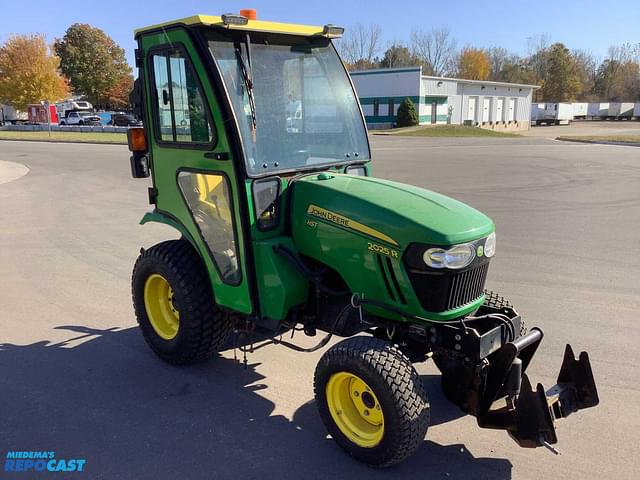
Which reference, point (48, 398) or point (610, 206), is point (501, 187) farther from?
point (48, 398)

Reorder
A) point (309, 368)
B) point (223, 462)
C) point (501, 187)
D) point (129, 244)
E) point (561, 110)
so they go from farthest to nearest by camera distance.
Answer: point (561, 110), point (501, 187), point (129, 244), point (309, 368), point (223, 462)

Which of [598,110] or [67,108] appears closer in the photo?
[67,108]

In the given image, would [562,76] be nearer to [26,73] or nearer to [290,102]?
[26,73]

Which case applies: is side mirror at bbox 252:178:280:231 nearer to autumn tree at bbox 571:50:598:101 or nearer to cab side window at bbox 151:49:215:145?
cab side window at bbox 151:49:215:145

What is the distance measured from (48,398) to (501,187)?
37.2 feet

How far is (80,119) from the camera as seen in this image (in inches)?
1836

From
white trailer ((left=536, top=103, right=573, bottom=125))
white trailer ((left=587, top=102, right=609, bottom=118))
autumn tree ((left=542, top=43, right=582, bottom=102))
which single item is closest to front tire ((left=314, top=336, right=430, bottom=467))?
white trailer ((left=536, top=103, right=573, bottom=125))

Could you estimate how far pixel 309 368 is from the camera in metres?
4.33

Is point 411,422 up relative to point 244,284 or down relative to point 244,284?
down

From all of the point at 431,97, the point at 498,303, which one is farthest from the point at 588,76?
the point at 498,303

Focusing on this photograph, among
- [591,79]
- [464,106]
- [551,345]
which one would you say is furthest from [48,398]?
[591,79]

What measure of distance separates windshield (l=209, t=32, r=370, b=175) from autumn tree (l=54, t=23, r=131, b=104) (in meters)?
69.4

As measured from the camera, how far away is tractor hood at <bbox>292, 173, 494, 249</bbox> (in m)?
3.05

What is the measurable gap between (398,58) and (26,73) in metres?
55.6
